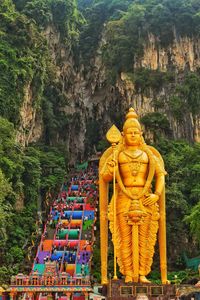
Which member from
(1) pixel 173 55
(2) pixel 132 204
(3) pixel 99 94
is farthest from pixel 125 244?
(3) pixel 99 94

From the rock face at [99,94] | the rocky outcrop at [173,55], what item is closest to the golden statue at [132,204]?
the rock face at [99,94]

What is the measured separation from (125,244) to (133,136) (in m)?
1.83

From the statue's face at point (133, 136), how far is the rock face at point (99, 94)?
650 inches

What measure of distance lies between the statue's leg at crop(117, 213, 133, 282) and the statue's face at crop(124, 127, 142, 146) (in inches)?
49.5

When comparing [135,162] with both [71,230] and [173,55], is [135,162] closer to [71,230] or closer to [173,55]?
[71,230]

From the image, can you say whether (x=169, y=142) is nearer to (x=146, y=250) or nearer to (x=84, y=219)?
(x=84, y=219)

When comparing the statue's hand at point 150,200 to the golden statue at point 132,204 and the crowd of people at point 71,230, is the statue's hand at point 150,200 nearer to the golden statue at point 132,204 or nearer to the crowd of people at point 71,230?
the golden statue at point 132,204

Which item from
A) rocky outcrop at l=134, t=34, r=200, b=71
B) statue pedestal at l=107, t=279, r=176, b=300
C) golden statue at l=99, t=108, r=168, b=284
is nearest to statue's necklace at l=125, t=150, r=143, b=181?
golden statue at l=99, t=108, r=168, b=284

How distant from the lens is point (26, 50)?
26203 mm

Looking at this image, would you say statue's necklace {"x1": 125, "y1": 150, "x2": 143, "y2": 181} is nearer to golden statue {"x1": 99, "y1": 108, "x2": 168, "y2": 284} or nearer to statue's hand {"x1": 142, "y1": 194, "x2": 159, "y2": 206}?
golden statue {"x1": 99, "y1": 108, "x2": 168, "y2": 284}

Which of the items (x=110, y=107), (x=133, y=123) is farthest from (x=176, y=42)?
(x=133, y=123)

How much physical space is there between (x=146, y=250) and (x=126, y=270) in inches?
18.1

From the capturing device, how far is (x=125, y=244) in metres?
8.57

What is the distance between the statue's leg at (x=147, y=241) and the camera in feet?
27.9
